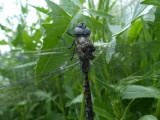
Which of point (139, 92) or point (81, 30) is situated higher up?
point (81, 30)

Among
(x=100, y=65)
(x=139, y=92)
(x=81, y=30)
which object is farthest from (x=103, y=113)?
(x=81, y=30)

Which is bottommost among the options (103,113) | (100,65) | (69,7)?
(103,113)

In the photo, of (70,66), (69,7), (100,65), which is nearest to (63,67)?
(70,66)

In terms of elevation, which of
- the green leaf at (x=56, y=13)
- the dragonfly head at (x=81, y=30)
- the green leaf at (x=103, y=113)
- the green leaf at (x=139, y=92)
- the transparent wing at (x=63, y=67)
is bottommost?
the green leaf at (x=103, y=113)

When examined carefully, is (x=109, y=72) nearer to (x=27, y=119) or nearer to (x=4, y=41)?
(x=27, y=119)

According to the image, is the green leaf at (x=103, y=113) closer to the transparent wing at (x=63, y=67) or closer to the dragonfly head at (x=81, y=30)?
the transparent wing at (x=63, y=67)

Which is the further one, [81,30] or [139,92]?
[81,30]

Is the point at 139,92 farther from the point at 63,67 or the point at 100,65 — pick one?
the point at 63,67

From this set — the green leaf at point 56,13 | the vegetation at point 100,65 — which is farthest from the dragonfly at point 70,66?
the green leaf at point 56,13

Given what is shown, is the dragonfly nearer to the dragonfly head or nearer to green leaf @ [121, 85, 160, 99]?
the dragonfly head
